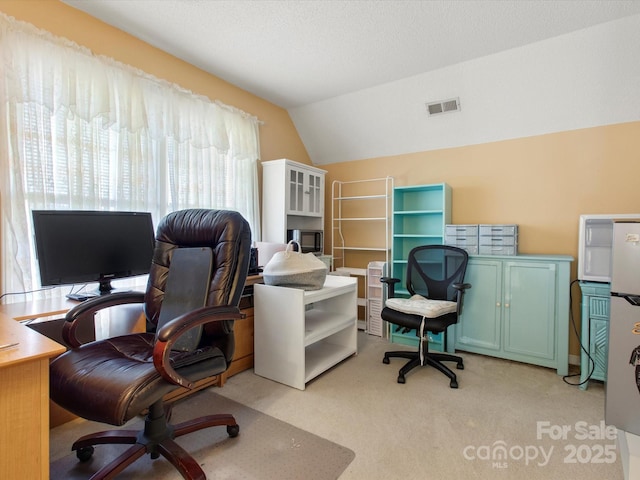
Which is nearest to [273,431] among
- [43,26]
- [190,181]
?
[190,181]

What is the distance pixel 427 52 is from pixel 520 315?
92.5 inches

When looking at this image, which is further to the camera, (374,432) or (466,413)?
(466,413)

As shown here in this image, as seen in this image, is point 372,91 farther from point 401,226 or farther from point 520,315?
point 520,315

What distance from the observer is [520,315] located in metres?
2.75

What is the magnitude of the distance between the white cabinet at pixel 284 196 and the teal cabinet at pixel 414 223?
3.31 ft

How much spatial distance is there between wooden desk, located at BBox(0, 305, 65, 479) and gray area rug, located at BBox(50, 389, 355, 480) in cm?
53

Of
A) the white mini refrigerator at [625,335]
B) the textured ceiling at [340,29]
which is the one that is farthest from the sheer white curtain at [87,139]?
the white mini refrigerator at [625,335]

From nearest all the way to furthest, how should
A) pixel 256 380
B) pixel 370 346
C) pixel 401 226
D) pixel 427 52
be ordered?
pixel 256 380 → pixel 427 52 → pixel 370 346 → pixel 401 226

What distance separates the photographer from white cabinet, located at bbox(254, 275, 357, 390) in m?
2.31

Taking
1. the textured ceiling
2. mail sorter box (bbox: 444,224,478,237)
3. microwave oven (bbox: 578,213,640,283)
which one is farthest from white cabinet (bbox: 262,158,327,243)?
microwave oven (bbox: 578,213,640,283)

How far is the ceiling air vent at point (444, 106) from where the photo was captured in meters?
3.05

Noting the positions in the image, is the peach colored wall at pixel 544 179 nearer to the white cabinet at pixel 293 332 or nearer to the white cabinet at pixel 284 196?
the white cabinet at pixel 284 196

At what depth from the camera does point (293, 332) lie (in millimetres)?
2330

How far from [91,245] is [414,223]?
9.89ft
